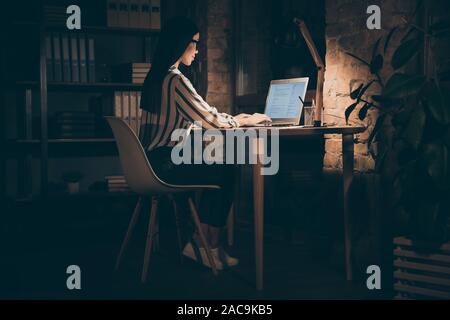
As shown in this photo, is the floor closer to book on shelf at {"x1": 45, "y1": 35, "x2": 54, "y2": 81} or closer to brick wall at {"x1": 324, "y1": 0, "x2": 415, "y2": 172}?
brick wall at {"x1": 324, "y1": 0, "x2": 415, "y2": 172}

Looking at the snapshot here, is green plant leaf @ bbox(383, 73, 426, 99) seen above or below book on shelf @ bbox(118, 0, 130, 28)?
below

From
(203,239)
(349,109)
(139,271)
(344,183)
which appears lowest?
(139,271)

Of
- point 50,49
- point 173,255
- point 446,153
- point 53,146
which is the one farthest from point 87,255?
point 446,153

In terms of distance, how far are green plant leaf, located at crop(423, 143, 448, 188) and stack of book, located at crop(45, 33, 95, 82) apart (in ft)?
10.2

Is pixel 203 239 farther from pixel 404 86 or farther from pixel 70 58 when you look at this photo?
pixel 70 58

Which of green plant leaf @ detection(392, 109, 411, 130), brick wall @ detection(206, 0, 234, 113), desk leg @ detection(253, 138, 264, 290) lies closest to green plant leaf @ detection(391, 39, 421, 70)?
green plant leaf @ detection(392, 109, 411, 130)

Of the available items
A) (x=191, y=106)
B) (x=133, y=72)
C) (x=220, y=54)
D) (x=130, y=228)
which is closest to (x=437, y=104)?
(x=191, y=106)

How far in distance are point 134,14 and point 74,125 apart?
1.02 meters

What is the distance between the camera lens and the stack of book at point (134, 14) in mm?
5363

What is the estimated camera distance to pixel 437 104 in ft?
9.59

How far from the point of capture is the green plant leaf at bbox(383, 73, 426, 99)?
305 cm

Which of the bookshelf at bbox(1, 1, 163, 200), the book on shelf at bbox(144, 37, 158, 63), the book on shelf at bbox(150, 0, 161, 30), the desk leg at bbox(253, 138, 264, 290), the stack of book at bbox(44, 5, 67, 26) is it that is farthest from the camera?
the book on shelf at bbox(144, 37, 158, 63)

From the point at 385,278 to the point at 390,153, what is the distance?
66 centimetres
